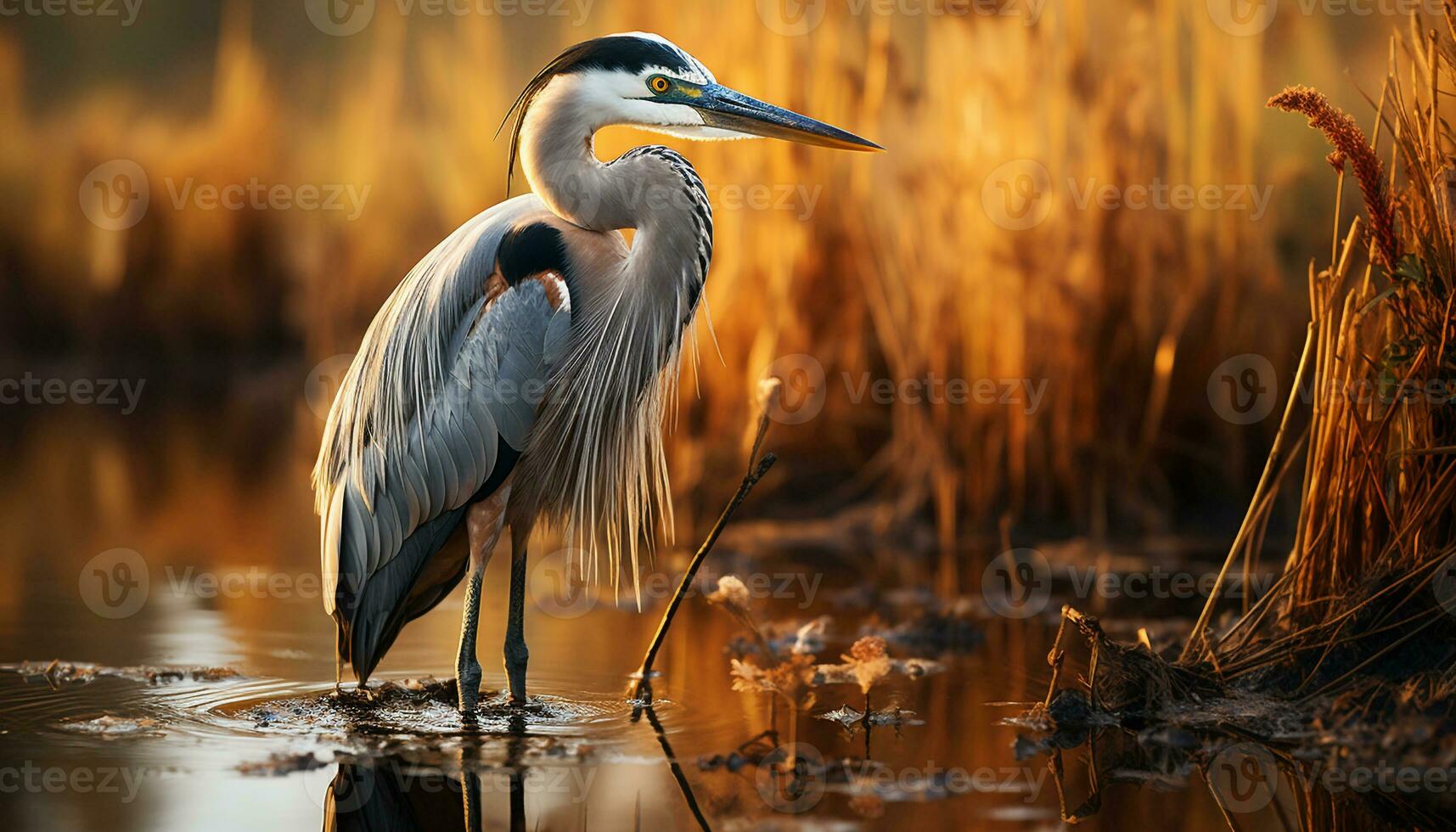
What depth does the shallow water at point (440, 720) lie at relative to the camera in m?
3.39

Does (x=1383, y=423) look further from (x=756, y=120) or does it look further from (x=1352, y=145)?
(x=756, y=120)

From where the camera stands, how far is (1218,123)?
23.8 ft

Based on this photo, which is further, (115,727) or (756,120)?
(756,120)

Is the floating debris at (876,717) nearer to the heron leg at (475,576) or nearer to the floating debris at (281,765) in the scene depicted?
the heron leg at (475,576)

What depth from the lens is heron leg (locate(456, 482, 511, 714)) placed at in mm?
4379

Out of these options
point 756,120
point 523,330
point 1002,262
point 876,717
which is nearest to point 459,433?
point 523,330

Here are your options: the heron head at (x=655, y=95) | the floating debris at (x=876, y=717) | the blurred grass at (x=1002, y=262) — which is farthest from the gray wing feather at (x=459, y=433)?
the blurred grass at (x=1002, y=262)

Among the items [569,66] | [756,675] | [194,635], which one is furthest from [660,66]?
[194,635]

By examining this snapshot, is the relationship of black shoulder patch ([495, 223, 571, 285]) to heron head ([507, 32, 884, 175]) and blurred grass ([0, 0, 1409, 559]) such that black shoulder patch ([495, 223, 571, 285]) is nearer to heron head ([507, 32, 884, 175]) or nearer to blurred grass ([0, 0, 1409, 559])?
heron head ([507, 32, 884, 175])

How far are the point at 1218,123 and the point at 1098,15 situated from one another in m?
0.77

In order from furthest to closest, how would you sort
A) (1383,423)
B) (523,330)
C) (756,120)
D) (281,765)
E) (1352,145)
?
(756,120), (523,330), (1383,423), (1352,145), (281,765)

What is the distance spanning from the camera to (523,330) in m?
4.60

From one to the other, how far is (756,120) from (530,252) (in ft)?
2.61

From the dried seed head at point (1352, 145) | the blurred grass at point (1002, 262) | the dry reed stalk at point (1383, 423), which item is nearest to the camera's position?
the dried seed head at point (1352, 145)
